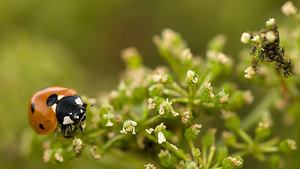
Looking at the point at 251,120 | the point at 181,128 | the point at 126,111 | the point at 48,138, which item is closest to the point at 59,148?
the point at 48,138

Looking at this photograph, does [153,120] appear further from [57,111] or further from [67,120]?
[57,111]

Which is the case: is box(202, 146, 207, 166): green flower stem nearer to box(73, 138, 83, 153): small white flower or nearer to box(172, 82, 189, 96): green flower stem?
box(172, 82, 189, 96): green flower stem

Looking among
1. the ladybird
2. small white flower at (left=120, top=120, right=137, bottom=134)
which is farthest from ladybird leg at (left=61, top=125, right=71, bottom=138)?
small white flower at (left=120, top=120, right=137, bottom=134)

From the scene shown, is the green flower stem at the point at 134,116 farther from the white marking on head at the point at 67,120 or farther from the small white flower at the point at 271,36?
the small white flower at the point at 271,36

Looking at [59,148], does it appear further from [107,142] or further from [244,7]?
[244,7]

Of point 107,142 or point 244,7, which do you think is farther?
point 244,7

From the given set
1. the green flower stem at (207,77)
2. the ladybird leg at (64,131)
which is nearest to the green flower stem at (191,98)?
the green flower stem at (207,77)
